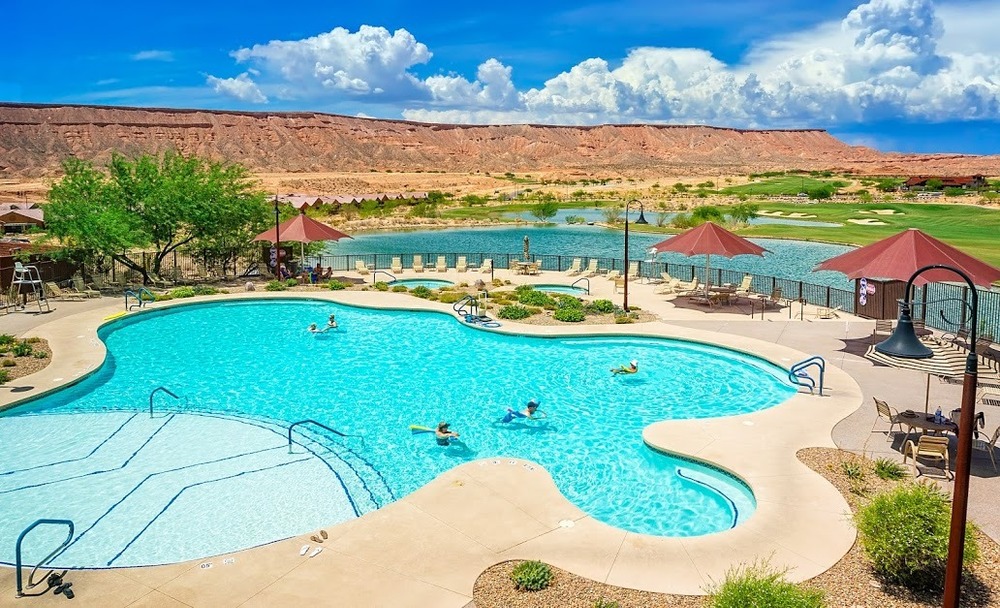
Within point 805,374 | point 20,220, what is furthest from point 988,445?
point 20,220

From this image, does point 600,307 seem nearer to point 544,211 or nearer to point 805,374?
point 805,374

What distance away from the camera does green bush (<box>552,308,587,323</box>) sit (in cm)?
2112

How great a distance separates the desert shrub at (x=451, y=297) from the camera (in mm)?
24672

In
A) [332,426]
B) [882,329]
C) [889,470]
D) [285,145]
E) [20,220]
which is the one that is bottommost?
[332,426]

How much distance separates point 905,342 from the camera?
6605mm

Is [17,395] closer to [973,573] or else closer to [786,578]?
[786,578]

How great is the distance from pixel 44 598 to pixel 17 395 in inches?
363

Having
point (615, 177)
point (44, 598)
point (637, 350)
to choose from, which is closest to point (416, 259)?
point (637, 350)

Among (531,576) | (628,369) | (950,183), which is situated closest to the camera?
(531,576)

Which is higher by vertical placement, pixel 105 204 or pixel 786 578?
pixel 105 204

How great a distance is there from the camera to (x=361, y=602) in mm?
6965

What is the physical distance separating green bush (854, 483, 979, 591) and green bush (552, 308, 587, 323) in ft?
45.5

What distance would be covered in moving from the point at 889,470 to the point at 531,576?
19.8 feet

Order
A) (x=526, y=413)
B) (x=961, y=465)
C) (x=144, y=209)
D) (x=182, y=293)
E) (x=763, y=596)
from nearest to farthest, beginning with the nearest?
(x=961, y=465) → (x=763, y=596) → (x=526, y=413) → (x=182, y=293) → (x=144, y=209)
